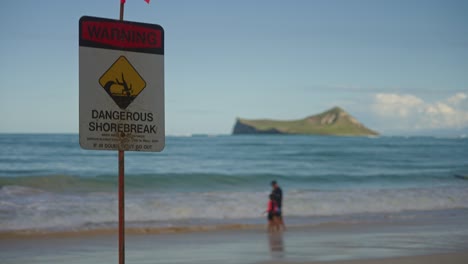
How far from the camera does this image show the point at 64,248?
44.0 feet

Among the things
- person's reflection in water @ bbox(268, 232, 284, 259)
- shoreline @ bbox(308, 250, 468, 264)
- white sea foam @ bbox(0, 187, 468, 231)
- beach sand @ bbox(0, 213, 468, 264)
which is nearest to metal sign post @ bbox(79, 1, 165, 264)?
shoreline @ bbox(308, 250, 468, 264)

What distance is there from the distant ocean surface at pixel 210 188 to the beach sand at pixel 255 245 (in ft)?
5.27

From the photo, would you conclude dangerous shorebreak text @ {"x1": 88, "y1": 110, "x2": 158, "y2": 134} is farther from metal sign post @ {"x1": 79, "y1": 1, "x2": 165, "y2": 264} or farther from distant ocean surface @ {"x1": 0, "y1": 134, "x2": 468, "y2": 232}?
distant ocean surface @ {"x1": 0, "y1": 134, "x2": 468, "y2": 232}

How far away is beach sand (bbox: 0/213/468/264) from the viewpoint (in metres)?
11.8

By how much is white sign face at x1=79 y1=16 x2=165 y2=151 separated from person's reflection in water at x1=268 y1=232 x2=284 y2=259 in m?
7.87

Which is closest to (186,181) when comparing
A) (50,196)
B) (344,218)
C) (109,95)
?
(50,196)

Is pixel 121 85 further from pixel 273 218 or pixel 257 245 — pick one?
pixel 273 218

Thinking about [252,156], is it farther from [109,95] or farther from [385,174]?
[109,95]

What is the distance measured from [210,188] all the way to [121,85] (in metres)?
26.6

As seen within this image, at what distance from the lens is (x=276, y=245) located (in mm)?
13992

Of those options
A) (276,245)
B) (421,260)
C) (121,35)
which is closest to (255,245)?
(276,245)

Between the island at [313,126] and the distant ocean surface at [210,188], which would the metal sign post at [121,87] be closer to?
the distant ocean surface at [210,188]

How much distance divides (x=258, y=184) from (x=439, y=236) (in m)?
19.7

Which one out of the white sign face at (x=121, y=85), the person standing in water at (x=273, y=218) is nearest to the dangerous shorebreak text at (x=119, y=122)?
the white sign face at (x=121, y=85)
